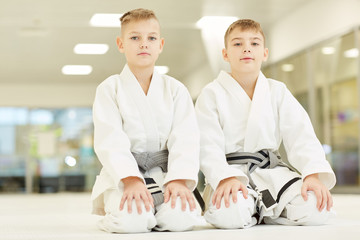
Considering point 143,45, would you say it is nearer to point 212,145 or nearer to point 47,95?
point 212,145

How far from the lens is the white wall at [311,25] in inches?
311

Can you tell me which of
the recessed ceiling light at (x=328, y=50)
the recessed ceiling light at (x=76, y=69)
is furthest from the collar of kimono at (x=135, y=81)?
the recessed ceiling light at (x=76, y=69)

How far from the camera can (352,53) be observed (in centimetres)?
795

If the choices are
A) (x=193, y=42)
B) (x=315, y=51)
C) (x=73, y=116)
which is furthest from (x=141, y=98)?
(x=73, y=116)

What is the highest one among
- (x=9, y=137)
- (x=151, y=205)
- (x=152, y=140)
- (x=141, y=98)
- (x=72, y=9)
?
(x=72, y=9)

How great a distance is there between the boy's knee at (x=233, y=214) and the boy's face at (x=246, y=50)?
0.69 metres

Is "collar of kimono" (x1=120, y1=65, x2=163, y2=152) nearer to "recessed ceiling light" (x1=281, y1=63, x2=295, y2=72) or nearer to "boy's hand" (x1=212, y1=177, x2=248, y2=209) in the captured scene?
"boy's hand" (x1=212, y1=177, x2=248, y2=209)

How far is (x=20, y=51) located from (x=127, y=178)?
10067 millimetres

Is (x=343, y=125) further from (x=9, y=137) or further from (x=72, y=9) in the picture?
(x=9, y=137)

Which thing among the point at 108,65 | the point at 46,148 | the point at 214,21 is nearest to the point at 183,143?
the point at 214,21

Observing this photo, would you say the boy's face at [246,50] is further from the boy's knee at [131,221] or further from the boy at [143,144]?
the boy's knee at [131,221]

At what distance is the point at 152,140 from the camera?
2.56m

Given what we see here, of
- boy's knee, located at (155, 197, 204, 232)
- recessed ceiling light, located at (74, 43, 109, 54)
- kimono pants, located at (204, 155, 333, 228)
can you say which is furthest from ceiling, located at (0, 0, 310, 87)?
boy's knee, located at (155, 197, 204, 232)

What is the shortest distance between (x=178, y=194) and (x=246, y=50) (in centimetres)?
85
